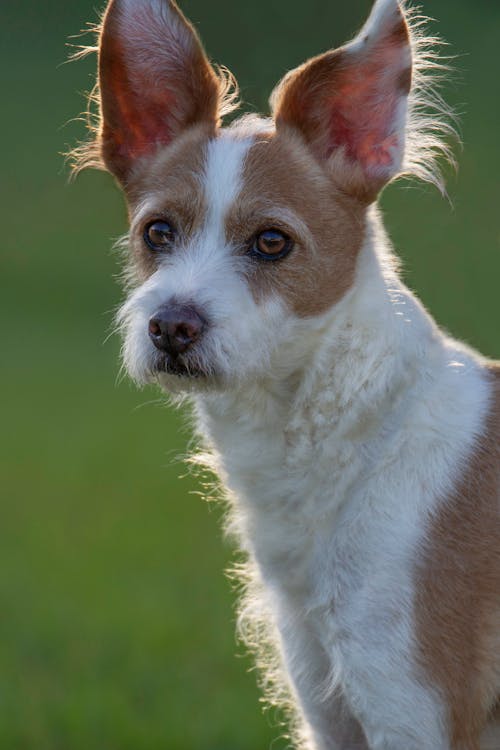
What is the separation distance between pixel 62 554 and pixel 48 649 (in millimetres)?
2520

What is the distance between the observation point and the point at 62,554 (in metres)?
12.1

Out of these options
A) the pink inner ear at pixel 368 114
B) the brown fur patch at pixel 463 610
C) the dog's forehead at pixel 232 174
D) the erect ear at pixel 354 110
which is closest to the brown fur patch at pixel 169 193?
the dog's forehead at pixel 232 174

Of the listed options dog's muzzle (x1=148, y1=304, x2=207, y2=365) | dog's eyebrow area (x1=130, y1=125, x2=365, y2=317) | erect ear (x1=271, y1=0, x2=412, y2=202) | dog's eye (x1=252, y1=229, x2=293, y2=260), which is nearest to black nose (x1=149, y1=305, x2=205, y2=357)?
dog's muzzle (x1=148, y1=304, x2=207, y2=365)

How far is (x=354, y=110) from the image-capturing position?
4.66 metres

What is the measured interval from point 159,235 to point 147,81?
690 millimetres

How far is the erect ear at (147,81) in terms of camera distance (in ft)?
15.4

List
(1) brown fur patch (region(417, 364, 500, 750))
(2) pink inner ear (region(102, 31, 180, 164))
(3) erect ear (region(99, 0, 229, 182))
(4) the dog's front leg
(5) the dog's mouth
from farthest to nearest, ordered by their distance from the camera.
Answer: (2) pink inner ear (region(102, 31, 180, 164))
(3) erect ear (region(99, 0, 229, 182))
(4) the dog's front leg
(5) the dog's mouth
(1) brown fur patch (region(417, 364, 500, 750))

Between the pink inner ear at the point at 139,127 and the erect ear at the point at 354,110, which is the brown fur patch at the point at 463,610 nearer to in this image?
the erect ear at the point at 354,110

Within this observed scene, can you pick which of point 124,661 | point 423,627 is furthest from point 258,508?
point 124,661

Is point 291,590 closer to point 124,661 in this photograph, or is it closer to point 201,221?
point 201,221

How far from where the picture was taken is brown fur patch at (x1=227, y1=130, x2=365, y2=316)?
175 inches

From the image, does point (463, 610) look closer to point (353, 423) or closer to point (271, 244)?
point (353, 423)

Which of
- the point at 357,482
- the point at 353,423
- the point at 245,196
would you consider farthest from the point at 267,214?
the point at 357,482

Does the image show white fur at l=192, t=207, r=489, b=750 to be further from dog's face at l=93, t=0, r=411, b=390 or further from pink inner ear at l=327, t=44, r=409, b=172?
pink inner ear at l=327, t=44, r=409, b=172
